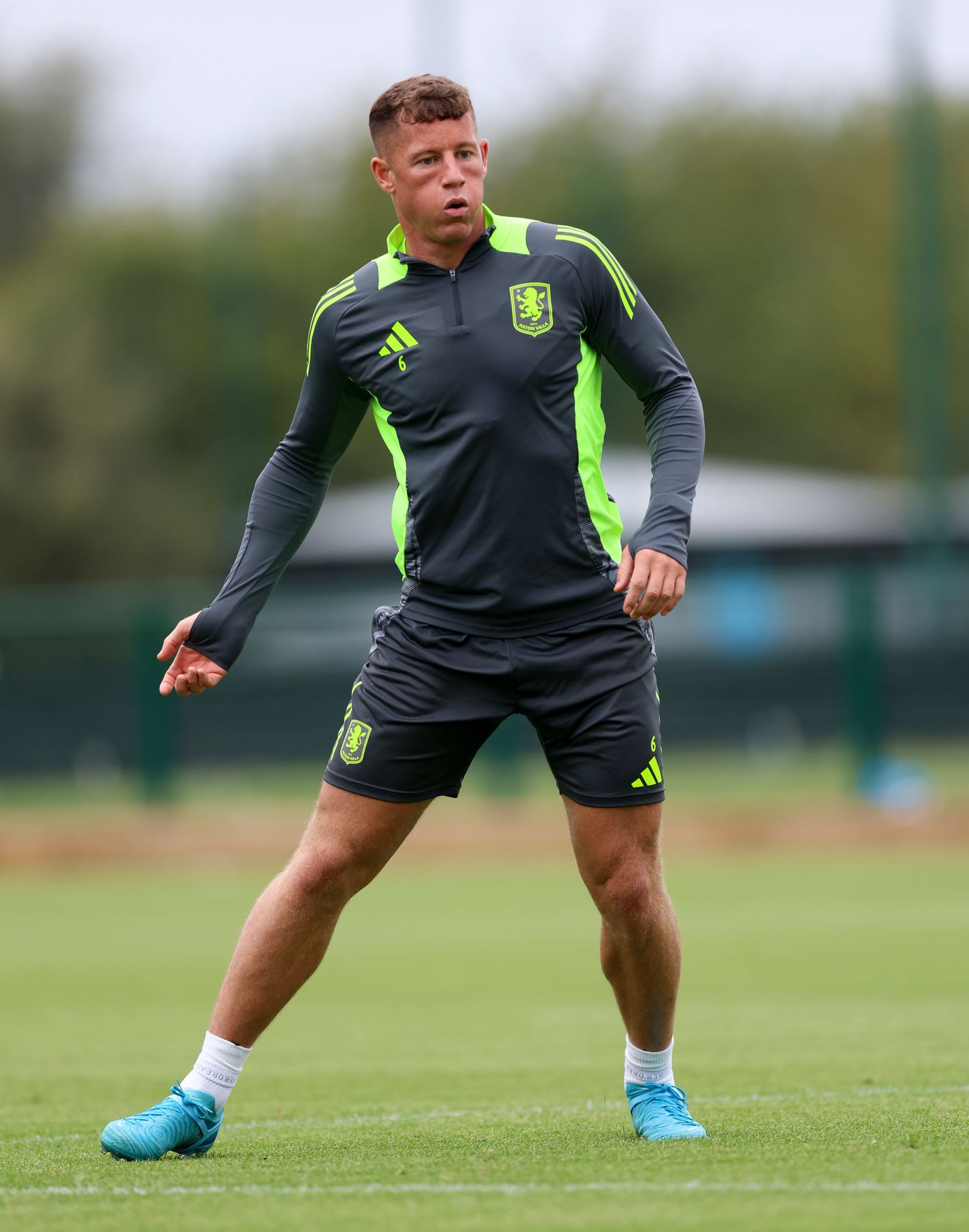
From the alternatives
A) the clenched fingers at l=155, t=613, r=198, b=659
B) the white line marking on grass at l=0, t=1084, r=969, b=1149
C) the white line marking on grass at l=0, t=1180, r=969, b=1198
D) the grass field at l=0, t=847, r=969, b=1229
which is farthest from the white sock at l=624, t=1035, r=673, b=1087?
the clenched fingers at l=155, t=613, r=198, b=659

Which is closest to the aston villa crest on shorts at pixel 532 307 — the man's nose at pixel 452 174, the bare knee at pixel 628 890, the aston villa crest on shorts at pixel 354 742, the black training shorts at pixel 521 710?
the man's nose at pixel 452 174

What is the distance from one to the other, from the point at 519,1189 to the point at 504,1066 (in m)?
2.70

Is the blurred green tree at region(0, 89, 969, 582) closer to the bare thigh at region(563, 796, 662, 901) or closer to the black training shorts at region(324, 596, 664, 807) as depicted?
the black training shorts at region(324, 596, 664, 807)

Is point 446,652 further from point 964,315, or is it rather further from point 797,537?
point 964,315

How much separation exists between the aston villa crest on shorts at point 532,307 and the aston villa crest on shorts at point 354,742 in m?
1.06

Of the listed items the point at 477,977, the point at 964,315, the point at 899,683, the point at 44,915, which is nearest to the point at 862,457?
Answer: the point at 964,315

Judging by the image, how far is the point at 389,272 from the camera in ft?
17.2

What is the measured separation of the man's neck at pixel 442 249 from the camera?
5.15 metres

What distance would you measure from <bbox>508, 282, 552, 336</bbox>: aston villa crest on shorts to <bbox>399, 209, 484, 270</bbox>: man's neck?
178 millimetres

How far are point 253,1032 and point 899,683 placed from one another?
1527cm

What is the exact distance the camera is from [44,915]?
14.4 metres

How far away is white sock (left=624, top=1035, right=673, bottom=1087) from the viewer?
5266 mm

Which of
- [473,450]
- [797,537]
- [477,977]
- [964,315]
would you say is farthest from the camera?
[964,315]

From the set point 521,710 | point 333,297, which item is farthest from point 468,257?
point 521,710
